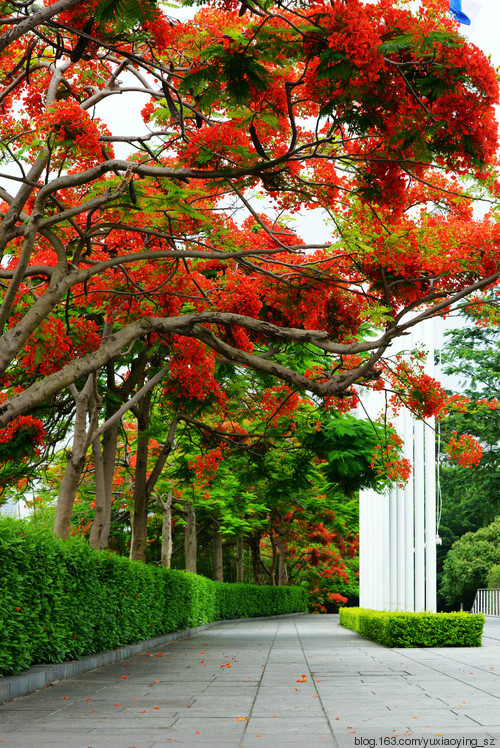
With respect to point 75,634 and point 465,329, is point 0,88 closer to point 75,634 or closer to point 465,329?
point 75,634

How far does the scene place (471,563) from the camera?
39.6 metres

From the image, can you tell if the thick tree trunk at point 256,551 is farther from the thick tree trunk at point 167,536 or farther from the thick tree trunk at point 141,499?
the thick tree trunk at point 141,499

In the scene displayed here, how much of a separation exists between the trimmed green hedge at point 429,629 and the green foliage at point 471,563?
2470cm

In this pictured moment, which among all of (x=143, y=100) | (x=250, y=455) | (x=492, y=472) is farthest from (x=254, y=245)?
(x=492, y=472)

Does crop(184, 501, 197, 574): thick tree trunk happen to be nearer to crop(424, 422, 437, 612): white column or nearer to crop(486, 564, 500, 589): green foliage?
crop(424, 422, 437, 612): white column

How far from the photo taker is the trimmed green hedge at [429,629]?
46.8 ft

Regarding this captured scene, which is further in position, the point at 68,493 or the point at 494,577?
the point at 494,577

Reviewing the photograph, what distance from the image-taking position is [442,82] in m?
5.75

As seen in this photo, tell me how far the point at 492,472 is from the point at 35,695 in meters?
23.5

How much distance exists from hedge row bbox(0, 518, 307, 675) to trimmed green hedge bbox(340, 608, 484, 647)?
4387 millimetres

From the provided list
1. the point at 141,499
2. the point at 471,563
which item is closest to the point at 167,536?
the point at 141,499

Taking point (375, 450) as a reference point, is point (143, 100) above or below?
above

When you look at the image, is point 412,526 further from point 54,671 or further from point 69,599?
point 54,671

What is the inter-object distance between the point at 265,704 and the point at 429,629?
26.7 ft
